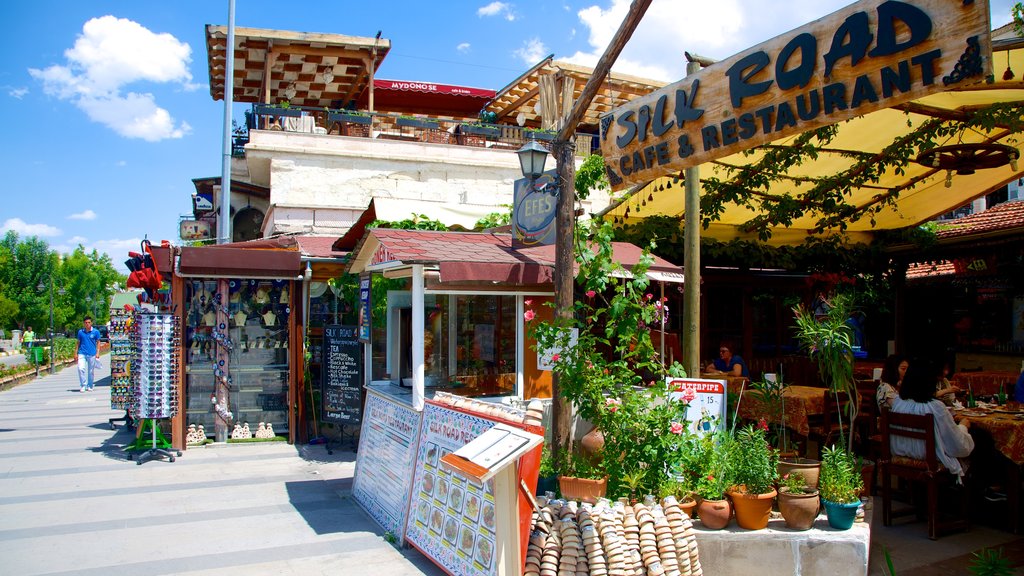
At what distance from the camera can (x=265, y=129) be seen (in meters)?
14.9

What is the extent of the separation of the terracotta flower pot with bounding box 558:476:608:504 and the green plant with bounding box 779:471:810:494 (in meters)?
1.39

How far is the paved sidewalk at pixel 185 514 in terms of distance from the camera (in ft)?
18.7

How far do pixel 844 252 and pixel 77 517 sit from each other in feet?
40.4

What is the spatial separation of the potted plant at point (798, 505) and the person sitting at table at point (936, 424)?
201 cm

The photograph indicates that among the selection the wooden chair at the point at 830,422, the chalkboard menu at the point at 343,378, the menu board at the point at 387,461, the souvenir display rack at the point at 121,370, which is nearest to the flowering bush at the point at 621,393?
the menu board at the point at 387,461

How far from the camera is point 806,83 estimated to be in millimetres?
4551

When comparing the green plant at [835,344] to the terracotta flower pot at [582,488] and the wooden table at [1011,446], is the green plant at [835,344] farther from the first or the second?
the terracotta flower pot at [582,488]

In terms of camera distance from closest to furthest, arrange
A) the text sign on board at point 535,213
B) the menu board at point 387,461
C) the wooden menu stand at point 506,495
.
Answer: the wooden menu stand at point 506,495
the menu board at point 387,461
the text sign on board at point 535,213

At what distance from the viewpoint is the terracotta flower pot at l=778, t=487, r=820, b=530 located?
17.2 ft

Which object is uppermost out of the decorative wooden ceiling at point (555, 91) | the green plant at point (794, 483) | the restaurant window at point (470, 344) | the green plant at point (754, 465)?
the decorative wooden ceiling at point (555, 91)

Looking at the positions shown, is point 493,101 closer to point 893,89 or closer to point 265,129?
point 265,129

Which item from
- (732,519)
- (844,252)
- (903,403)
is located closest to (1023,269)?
(844,252)

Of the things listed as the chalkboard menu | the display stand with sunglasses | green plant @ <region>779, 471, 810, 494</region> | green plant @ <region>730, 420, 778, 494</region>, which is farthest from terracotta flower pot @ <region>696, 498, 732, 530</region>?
the display stand with sunglasses

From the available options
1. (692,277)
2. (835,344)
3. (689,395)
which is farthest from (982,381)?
(689,395)
